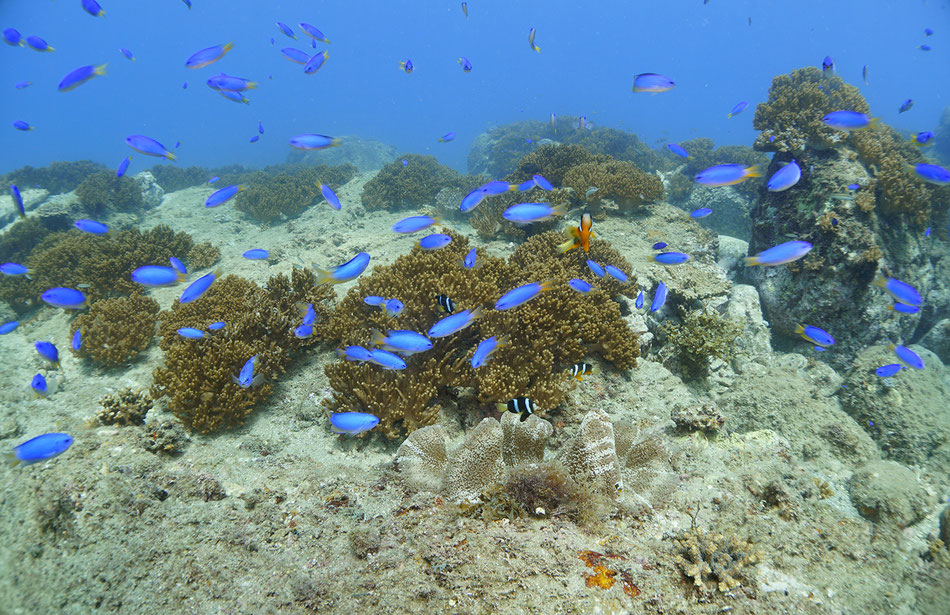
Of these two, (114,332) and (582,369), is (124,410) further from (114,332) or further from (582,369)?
(582,369)

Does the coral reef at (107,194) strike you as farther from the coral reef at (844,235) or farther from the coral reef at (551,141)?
the coral reef at (844,235)

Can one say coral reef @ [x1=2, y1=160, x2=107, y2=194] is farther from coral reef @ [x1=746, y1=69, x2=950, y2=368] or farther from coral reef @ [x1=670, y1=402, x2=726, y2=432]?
coral reef @ [x1=746, y1=69, x2=950, y2=368]

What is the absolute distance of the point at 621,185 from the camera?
9188mm

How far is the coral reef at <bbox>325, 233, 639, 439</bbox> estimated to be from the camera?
430 cm

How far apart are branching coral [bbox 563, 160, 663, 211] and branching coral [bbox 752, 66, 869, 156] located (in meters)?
2.85

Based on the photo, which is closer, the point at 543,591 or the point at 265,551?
the point at 543,591

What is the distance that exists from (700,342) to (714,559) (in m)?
3.89

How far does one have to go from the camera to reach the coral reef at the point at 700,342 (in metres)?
5.70

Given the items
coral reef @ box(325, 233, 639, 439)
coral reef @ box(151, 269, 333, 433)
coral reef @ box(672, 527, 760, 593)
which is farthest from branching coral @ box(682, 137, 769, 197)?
coral reef @ box(672, 527, 760, 593)

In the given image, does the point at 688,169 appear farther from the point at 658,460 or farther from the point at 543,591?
the point at 543,591

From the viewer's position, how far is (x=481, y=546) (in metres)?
2.53

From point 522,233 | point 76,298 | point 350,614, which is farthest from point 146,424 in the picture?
point 522,233

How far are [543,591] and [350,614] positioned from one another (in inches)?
45.8

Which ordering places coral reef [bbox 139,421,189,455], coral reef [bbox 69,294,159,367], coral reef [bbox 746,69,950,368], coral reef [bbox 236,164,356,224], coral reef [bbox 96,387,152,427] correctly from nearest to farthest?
coral reef [bbox 139,421,189,455] → coral reef [bbox 96,387,152,427] → coral reef [bbox 69,294,159,367] → coral reef [bbox 746,69,950,368] → coral reef [bbox 236,164,356,224]
